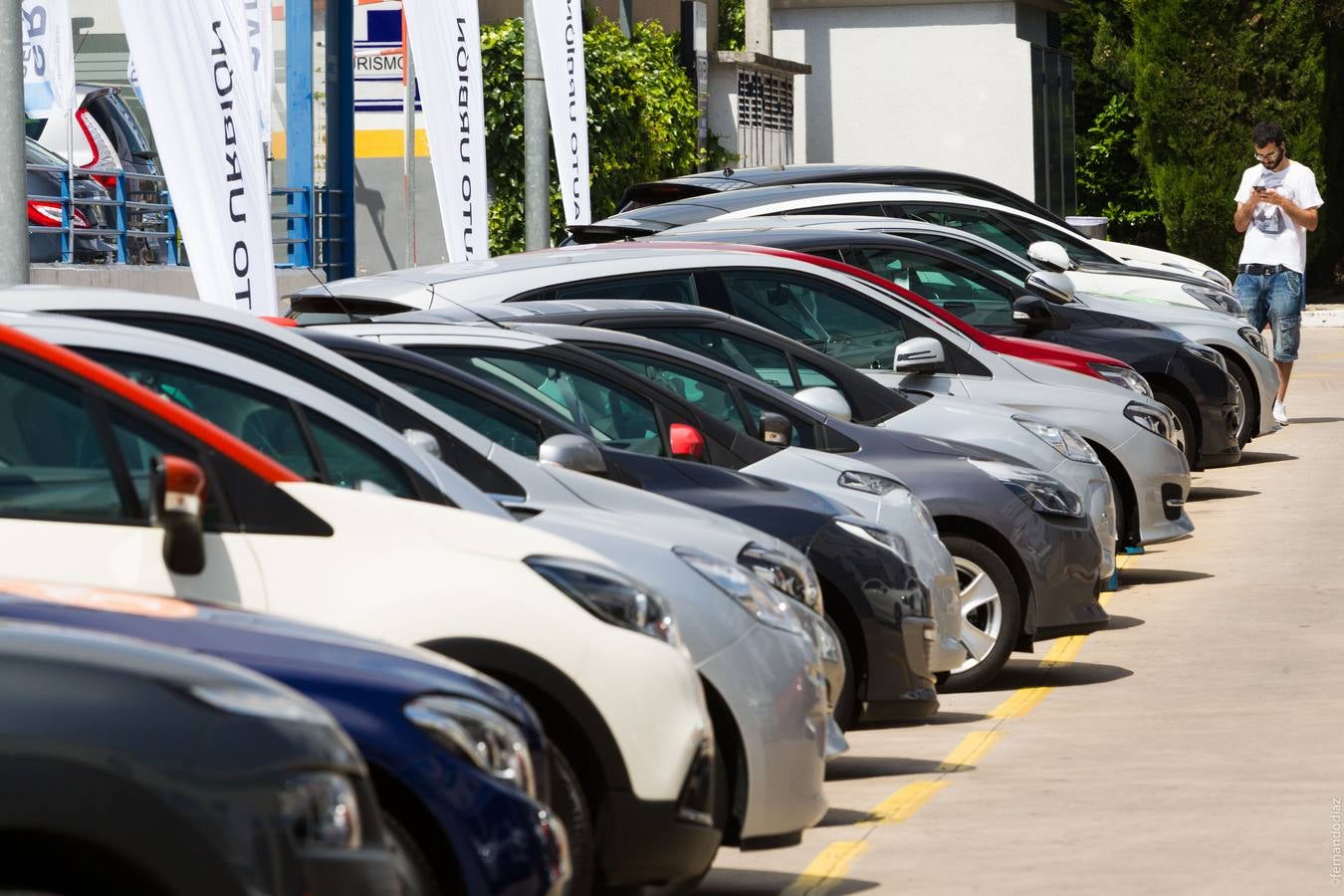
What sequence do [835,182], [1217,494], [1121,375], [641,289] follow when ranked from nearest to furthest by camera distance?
[641,289] → [1121,375] → [1217,494] → [835,182]

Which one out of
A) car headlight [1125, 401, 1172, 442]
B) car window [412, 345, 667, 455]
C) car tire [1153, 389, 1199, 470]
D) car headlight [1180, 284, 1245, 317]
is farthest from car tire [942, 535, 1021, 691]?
car headlight [1180, 284, 1245, 317]

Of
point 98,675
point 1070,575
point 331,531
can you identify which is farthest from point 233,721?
point 1070,575

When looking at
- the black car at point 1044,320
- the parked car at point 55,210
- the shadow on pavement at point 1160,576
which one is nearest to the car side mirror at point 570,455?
the shadow on pavement at point 1160,576

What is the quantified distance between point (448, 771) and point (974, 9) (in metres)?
32.1

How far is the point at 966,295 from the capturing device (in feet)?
44.0

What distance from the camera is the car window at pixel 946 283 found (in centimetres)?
1298

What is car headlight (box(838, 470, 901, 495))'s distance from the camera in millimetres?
8078

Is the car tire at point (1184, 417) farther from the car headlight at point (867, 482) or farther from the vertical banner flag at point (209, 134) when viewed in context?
the car headlight at point (867, 482)

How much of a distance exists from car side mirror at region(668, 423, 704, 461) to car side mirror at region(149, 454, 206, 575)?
12.1 ft

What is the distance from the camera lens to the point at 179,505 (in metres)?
4.12

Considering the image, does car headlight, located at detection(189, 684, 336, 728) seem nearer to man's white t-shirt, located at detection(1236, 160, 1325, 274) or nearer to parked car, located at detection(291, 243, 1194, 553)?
parked car, located at detection(291, 243, 1194, 553)

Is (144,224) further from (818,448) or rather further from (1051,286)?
(818,448)

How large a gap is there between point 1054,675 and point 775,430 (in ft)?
6.33

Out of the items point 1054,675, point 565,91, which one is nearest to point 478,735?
point 1054,675
